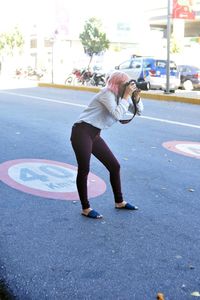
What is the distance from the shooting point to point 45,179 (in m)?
5.96

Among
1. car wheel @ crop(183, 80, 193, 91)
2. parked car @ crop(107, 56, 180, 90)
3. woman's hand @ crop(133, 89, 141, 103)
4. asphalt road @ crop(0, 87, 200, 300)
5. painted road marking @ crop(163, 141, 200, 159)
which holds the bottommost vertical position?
asphalt road @ crop(0, 87, 200, 300)

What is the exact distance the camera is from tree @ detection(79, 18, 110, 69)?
3834 cm

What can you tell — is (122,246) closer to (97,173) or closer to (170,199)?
(170,199)

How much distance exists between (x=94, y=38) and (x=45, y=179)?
33.6 meters

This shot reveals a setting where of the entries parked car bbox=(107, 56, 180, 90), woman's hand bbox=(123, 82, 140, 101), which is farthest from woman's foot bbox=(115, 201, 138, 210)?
parked car bbox=(107, 56, 180, 90)

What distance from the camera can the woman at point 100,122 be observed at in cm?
441

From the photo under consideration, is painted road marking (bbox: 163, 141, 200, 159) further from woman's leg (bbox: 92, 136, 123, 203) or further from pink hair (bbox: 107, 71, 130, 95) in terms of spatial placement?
pink hair (bbox: 107, 71, 130, 95)

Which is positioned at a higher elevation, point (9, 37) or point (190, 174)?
point (9, 37)

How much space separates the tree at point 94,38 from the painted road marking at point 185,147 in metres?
30.0

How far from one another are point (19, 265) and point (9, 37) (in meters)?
40.8

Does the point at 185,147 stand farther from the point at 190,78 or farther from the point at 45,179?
the point at 190,78

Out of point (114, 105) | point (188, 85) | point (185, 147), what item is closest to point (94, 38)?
point (188, 85)

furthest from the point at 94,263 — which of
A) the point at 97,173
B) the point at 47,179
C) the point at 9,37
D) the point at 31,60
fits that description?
the point at 31,60

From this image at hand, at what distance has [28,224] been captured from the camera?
448 cm
